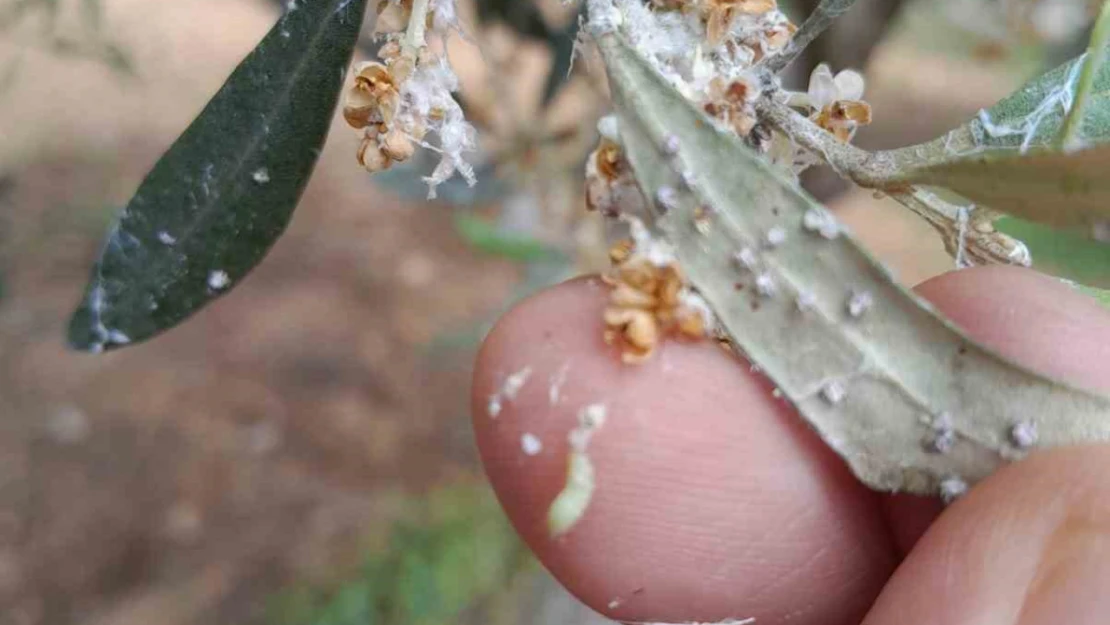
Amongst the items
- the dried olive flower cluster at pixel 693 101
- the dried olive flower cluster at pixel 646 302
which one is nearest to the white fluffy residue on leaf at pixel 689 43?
the dried olive flower cluster at pixel 693 101

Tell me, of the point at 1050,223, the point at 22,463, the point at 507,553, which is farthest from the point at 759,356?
the point at 22,463

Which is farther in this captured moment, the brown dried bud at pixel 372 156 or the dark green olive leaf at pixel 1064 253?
the dark green olive leaf at pixel 1064 253

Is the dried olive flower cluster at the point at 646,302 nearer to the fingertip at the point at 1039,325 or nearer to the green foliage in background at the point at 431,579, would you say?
the fingertip at the point at 1039,325

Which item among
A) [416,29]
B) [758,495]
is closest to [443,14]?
[416,29]

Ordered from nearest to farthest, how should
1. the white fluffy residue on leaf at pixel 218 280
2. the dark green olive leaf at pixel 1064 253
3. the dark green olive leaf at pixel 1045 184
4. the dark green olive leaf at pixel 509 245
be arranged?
1. the dark green olive leaf at pixel 1045 184
2. the white fluffy residue on leaf at pixel 218 280
3. the dark green olive leaf at pixel 1064 253
4. the dark green olive leaf at pixel 509 245

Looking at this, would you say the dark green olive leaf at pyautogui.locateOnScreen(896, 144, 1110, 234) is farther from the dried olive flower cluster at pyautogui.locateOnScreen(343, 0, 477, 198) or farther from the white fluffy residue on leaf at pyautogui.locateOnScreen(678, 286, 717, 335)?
the dried olive flower cluster at pyautogui.locateOnScreen(343, 0, 477, 198)

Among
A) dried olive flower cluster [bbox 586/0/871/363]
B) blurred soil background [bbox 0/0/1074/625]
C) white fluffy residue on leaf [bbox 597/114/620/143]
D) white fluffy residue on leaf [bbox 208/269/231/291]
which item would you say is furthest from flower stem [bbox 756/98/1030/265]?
blurred soil background [bbox 0/0/1074/625]

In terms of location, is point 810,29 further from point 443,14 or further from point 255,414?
point 255,414
